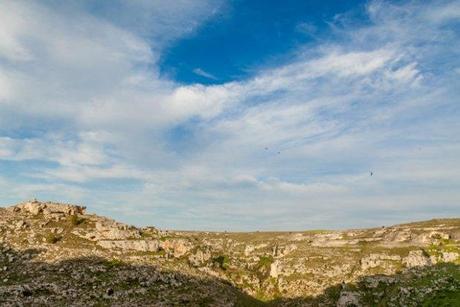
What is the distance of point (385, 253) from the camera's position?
3305 inches

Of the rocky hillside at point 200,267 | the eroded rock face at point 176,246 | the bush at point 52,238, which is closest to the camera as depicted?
the rocky hillside at point 200,267

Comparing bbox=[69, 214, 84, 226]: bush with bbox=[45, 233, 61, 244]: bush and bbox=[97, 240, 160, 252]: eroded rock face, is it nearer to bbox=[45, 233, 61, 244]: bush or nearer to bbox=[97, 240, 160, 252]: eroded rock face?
bbox=[45, 233, 61, 244]: bush

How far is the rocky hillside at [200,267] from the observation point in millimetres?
68500

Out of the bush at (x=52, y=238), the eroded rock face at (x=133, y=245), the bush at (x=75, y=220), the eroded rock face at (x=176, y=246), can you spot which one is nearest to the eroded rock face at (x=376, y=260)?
the eroded rock face at (x=176, y=246)

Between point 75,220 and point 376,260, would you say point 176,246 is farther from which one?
point 376,260

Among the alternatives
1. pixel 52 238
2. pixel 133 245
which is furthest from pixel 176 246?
pixel 52 238

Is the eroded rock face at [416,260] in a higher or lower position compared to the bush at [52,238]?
lower

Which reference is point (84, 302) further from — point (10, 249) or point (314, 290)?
point (314, 290)

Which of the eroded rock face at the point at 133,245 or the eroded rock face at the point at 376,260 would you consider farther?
the eroded rock face at the point at 133,245

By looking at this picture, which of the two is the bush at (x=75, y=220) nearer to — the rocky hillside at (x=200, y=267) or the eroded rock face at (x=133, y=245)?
the rocky hillside at (x=200, y=267)

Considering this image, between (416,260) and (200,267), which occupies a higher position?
(416,260)

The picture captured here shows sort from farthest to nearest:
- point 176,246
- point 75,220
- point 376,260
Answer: point 75,220
point 176,246
point 376,260

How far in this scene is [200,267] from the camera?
8475cm

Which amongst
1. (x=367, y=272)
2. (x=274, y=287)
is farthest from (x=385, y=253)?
(x=274, y=287)
